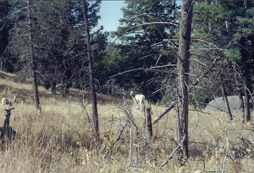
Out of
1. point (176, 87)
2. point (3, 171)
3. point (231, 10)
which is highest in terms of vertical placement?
point (231, 10)

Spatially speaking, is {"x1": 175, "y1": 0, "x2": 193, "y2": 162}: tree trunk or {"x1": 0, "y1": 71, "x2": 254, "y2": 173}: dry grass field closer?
{"x1": 0, "y1": 71, "x2": 254, "y2": 173}: dry grass field

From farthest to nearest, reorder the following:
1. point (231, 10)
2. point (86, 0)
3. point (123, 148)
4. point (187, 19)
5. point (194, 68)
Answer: point (231, 10)
point (86, 0)
point (123, 148)
point (194, 68)
point (187, 19)

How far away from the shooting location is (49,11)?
9047 millimetres

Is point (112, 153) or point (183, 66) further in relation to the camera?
point (112, 153)

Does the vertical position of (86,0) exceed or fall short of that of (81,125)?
it exceeds it

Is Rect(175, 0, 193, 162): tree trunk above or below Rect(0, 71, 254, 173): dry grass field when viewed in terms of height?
above

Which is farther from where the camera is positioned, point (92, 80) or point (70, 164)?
point (92, 80)

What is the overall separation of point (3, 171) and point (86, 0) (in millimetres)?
5589

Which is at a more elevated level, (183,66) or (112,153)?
(183,66)

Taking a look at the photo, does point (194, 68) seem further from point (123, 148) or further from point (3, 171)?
point (3, 171)

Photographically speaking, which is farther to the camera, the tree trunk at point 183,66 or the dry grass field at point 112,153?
the tree trunk at point 183,66

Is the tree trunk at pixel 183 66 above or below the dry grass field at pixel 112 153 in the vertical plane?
above

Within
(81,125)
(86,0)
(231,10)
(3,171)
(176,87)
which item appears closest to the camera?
(3,171)

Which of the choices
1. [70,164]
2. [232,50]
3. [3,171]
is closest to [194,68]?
[70,164]
